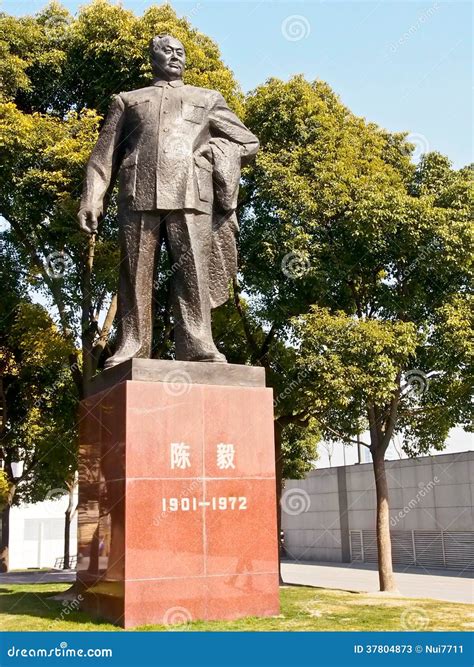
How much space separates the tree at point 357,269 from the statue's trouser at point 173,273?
14.8ft

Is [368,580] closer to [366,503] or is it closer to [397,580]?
[397,580]

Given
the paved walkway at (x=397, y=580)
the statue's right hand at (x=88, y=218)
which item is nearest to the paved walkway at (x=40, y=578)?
the paved walkway at (x=397, y=580)

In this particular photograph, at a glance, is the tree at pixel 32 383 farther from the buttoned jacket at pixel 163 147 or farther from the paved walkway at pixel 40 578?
the buttoned jacket at pixel 163 147

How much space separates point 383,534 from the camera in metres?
12.5

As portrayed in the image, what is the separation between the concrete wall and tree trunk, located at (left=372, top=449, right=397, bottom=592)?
6.17 meters

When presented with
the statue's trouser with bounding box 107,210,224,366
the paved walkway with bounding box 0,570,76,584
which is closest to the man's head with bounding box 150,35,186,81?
the statue's trouser with bounding box 107,210,224,366

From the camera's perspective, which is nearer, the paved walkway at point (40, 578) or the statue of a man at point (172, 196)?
the statue of a man at point (172, 196)

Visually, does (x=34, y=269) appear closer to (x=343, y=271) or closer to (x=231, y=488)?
(x=343, y=271)

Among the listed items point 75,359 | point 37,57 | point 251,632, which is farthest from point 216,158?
point 37,57

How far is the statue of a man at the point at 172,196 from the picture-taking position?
20.9 ft

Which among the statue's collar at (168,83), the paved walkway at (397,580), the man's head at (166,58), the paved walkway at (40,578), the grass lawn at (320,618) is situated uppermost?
the man's head at (166,58)

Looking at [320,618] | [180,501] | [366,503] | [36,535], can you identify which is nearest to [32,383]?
[180,501]

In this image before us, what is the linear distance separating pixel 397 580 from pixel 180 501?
12.5 metres

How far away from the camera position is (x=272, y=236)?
11906mm
